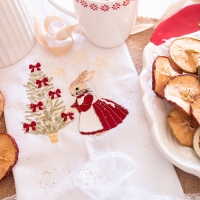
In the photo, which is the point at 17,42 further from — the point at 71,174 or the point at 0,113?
the point at 71,174

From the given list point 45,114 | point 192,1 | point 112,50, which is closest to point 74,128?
point 45,114

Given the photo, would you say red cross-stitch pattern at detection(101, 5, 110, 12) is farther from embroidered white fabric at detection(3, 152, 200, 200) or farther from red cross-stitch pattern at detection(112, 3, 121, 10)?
embroidered white fabric at detection(3, 152, 200, 200)

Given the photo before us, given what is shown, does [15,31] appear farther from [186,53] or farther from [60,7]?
[186,53]

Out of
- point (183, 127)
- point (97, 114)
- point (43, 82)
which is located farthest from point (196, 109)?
point (43, 82)

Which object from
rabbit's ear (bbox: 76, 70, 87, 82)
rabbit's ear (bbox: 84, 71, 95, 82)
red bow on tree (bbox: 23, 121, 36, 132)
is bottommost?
red bow on tree (bbox: 23, 121, 36, 132)

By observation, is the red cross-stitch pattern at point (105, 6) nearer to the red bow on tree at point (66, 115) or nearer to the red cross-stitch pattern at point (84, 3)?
the red cross-stitch pattern at point (84, 3)

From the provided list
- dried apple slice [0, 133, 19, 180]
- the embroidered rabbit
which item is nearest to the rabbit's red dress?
the embroidered rabbit

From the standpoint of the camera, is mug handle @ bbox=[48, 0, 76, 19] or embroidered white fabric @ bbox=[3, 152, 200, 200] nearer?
embroidered white fabric @ bbox=[3, 152, 200, 200]
